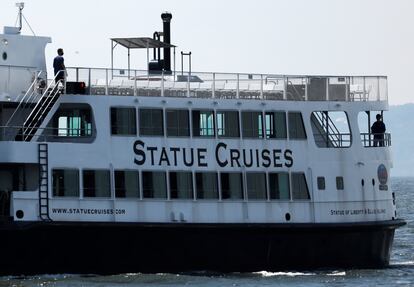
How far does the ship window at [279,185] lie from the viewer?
34938mm

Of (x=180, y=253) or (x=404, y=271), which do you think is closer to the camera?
(x=180, y=253)

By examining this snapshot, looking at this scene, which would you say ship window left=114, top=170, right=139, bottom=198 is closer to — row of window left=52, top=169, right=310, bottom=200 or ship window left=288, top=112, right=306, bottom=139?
row of window left=52, top=169, right=310, bottom=200

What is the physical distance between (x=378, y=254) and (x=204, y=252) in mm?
5904

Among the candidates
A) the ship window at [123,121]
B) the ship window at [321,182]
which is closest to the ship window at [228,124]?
the ship window at [123,121]

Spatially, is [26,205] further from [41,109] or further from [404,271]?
[404,271]

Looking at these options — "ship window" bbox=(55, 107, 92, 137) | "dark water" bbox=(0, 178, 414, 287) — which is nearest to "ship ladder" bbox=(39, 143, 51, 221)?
"ship window" bbox=(55, 107, 92, 137)

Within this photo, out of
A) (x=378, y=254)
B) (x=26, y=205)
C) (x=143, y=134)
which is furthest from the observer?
(x=378, y=254)

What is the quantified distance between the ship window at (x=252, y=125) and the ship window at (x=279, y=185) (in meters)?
1.21

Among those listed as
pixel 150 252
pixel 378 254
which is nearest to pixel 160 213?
pixel 150 252

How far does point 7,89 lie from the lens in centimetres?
3334

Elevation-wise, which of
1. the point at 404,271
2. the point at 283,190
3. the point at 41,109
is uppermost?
the point at 41,109

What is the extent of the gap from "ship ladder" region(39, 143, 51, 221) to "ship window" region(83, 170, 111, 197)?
1.10 meters

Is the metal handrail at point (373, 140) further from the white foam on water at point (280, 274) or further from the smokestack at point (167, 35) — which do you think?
the smokestack at point (167, 35)

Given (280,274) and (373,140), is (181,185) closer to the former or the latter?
(280,274)
